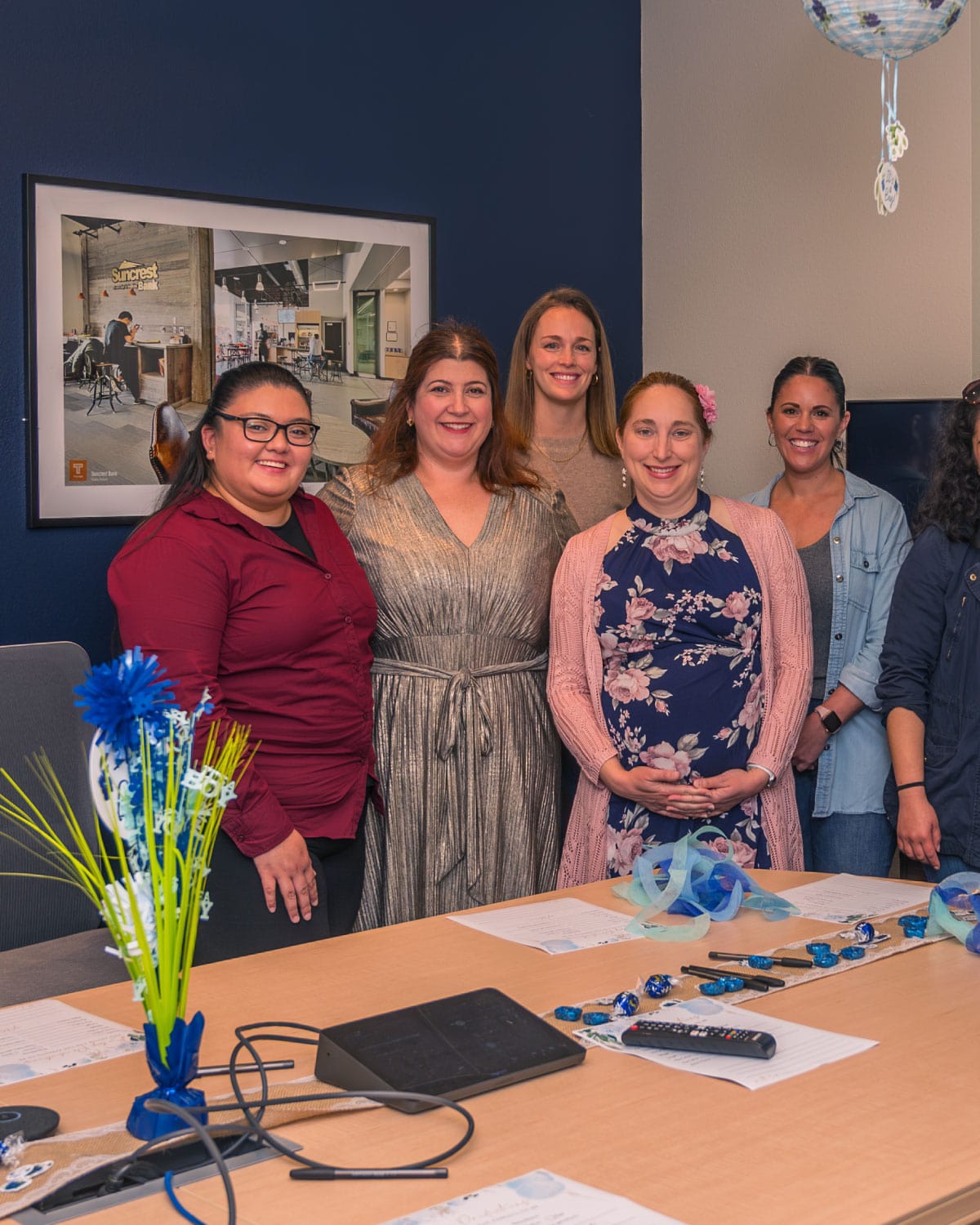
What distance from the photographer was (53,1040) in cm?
167

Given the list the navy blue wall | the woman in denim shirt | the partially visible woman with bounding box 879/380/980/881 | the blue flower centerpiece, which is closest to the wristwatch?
the woman in denim shirt

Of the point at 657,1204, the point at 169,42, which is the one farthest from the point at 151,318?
the point at 657,1204

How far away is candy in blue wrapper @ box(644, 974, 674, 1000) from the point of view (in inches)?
69.7

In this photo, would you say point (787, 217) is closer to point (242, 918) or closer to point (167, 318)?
point (167, 318)

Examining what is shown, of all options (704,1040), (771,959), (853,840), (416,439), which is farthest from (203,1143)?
(853,840)

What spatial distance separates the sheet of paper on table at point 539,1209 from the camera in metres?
1.19

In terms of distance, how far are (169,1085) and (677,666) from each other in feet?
5.43

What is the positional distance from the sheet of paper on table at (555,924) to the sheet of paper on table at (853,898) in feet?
0.95

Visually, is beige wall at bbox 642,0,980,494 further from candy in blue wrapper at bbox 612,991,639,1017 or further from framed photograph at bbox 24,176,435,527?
candy in blue wrapper at bbox 612,991,639,1017

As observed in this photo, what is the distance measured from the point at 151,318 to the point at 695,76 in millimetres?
2042

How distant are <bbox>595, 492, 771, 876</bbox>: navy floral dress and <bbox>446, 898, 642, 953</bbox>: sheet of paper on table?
0.62 metres

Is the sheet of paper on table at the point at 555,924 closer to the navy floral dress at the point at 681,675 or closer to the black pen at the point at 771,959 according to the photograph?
the black pen at the point at 771,959

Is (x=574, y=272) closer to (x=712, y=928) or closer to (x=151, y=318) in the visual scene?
(x=151, y=318)

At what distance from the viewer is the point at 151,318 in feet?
11.6
